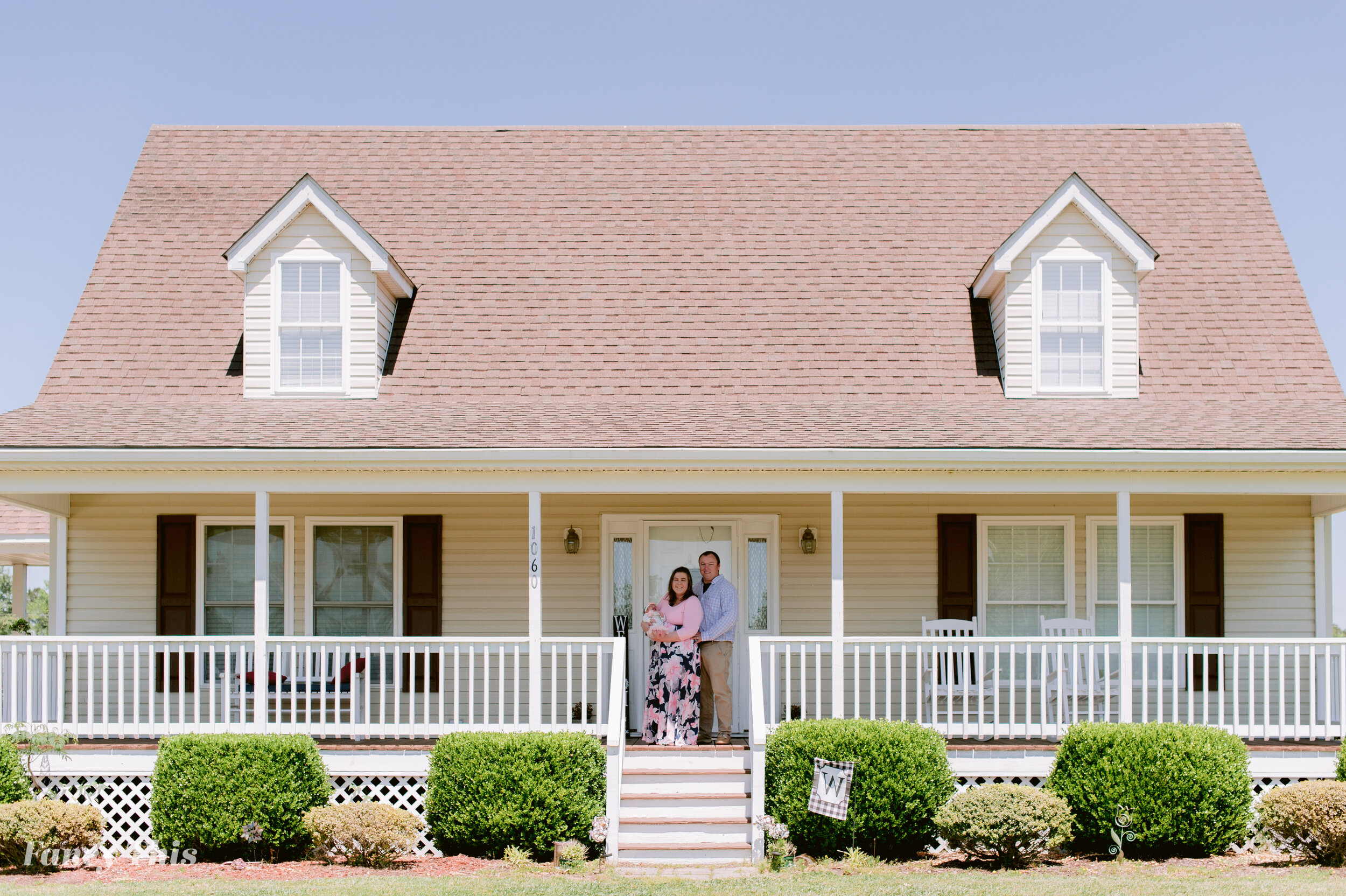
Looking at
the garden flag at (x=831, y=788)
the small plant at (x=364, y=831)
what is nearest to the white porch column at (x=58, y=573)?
the small plant at (x=364, y=831)

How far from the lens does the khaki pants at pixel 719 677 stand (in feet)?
38.6

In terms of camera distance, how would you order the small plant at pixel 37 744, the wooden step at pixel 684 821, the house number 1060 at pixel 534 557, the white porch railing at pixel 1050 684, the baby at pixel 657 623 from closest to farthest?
the wooden step at pixel 684 821, the small plant at pixel 37 744, the white porch railing at pixel 1050 684, the house number 1060 at pixel 534 557, the baby at pixel 657 623

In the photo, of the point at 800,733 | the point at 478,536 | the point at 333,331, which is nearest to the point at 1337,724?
the point at 800,733

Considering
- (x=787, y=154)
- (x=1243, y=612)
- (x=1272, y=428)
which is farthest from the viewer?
(x=787, y=154)

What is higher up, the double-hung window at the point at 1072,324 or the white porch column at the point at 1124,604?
the double-hung window at the point at 1072,324

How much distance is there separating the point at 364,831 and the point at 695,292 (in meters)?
7.01

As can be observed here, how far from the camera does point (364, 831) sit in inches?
401

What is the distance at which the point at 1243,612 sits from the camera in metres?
13.2

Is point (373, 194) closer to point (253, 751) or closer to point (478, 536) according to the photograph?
point (478, 536)

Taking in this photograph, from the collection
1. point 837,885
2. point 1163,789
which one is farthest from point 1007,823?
point 837,885

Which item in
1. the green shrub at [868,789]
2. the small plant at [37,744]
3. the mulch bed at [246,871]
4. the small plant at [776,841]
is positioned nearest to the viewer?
the mulch bed at [246,871]

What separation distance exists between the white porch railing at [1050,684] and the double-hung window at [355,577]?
3805 mm

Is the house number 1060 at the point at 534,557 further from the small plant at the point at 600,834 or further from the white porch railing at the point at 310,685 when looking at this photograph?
the small plant at the point at 600,834

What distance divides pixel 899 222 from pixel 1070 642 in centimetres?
618
